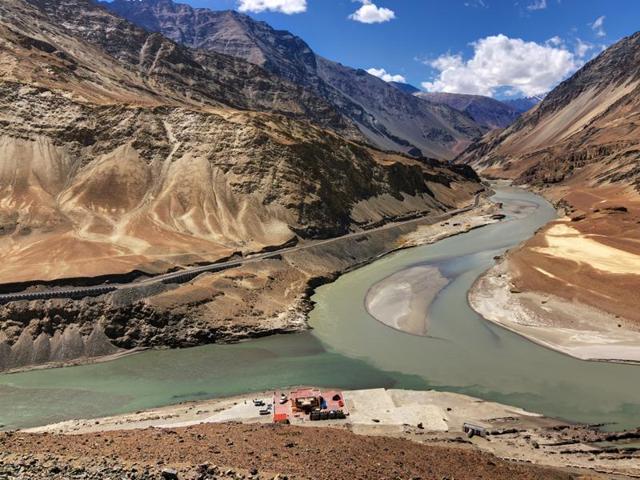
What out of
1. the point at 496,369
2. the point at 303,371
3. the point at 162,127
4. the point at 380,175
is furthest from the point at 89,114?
the point at 496,369

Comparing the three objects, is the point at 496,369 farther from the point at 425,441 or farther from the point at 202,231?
the point at 202,231

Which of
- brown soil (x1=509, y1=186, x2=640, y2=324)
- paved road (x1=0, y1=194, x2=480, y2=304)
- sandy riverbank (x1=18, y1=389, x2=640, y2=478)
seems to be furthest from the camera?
brown soil (x1=509, y1=186, x2=640, y2=324)

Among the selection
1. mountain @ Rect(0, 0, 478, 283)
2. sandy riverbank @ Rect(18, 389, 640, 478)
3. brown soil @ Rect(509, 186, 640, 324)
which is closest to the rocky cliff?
mountain @ Rect(0, 0, 478, 283)

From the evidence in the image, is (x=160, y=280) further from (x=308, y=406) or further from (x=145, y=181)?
(x=145, y=181)

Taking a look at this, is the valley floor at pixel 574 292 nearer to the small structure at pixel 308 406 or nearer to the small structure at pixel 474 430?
the small structure at pixel 474 430

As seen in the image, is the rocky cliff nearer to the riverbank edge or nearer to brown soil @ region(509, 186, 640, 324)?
the riverbank edge

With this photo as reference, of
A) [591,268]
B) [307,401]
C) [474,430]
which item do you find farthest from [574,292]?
[307,401]
